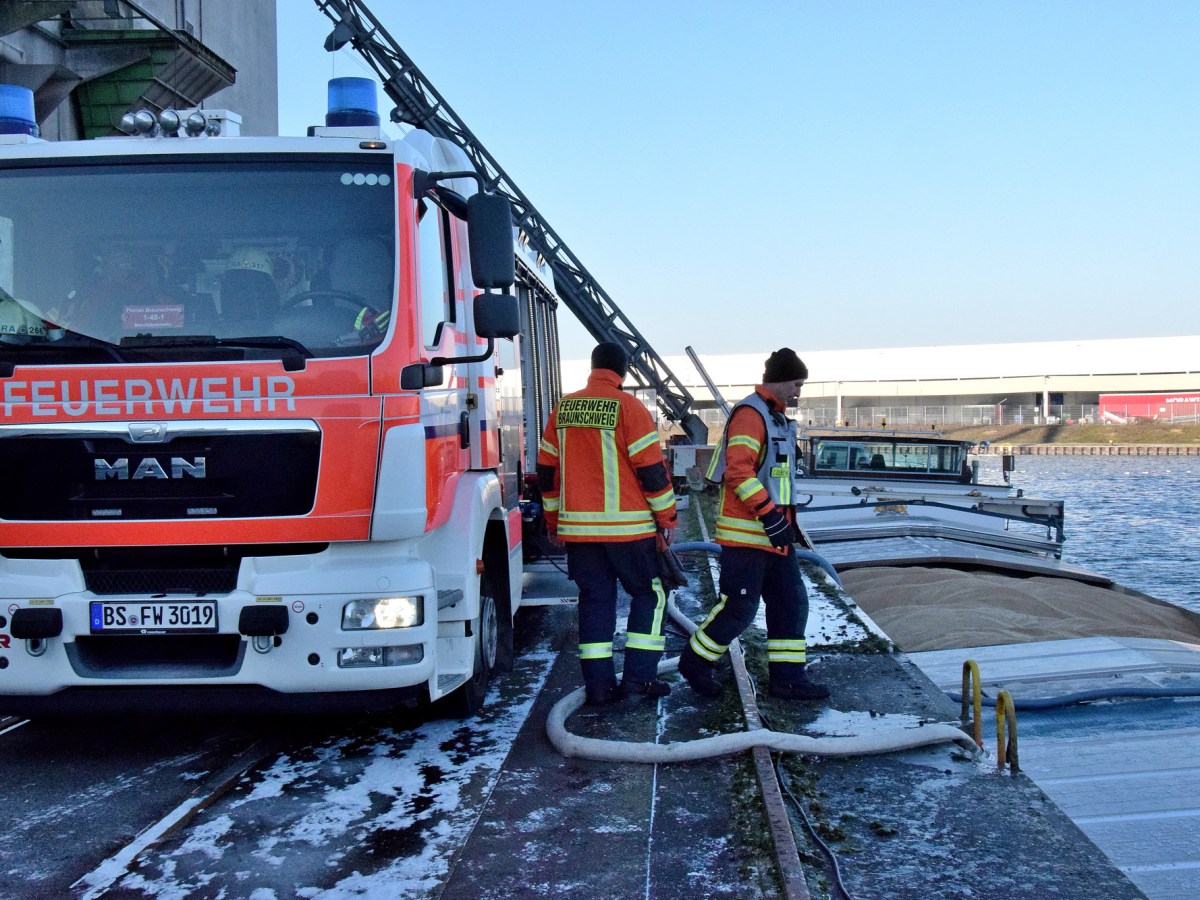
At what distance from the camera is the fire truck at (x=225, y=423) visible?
4.34 meters

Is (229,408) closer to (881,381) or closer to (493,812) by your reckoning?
(493,812)

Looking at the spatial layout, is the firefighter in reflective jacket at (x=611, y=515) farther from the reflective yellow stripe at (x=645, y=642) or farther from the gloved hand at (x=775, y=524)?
the gloved hand at (x=775, y=524)

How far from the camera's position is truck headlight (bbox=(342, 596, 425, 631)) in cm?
441

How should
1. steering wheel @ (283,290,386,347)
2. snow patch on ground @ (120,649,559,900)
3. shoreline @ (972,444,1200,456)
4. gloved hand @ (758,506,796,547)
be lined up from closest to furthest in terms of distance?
snow patch on ground @ (120,649,559,900) → steering wheel @ (283,290,386,347) → gloved hand @ (758,506,796,547) → shoreline @ (972,444,1200,456)

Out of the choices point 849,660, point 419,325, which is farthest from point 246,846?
point 849,660

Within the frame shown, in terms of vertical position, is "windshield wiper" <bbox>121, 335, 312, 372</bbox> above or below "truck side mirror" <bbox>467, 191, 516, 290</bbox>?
below

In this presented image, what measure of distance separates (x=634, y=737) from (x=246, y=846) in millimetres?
1800

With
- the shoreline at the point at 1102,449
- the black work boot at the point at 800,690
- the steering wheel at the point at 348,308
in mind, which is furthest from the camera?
the shoreline at the point at 1102,449

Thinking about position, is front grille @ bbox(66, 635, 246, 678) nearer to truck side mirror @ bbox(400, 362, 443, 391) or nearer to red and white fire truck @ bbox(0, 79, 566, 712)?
red and white fire truck @ bbox(0, 79, 566, 712)

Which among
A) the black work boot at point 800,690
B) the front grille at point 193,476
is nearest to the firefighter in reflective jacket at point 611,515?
the black work boot at point 800,690

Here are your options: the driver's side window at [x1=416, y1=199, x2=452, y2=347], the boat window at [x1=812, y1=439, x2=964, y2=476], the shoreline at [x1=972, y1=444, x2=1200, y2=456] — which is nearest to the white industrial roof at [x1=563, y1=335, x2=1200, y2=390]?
the shoreline at [x1=972, y1=444, x2=1200, y2=456]

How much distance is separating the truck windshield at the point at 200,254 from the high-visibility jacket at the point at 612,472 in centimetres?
129

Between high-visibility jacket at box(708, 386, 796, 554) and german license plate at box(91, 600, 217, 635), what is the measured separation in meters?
2.39

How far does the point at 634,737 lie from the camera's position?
5031 mm
